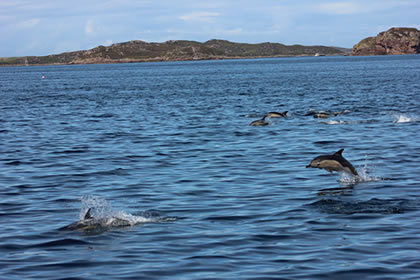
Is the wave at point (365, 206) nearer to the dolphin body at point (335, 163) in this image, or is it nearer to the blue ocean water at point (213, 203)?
the blue ocean water at point (213, 203)

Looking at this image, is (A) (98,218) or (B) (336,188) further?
(B) (336,188)

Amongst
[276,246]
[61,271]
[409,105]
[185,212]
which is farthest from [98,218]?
[409,105]

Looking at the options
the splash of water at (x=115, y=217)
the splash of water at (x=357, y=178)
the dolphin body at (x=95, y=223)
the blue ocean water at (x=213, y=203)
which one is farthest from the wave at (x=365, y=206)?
the dolphin body at (x=95, y=223)

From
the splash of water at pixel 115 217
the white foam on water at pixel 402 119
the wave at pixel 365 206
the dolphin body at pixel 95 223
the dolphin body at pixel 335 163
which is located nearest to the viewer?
the dolphin body at pixel 95 223

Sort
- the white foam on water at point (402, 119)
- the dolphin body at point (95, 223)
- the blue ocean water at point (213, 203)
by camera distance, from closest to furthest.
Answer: the blue ocean water at point (213, 203) < the dolphin body at point (95, 223) < the white foam on water at point (402, 119)

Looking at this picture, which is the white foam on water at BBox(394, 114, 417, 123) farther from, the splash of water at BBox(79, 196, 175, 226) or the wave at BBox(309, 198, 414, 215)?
the splash of water at BBox(79, 196, 175, 226)

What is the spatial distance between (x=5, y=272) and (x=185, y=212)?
4649 mm

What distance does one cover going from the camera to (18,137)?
2814cm

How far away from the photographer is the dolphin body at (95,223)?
1207cm

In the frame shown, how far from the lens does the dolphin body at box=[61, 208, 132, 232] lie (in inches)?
475

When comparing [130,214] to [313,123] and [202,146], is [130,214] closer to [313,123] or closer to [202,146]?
[202,146]

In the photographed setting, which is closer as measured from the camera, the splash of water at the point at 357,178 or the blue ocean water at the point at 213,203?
the blue ocean water at the point at 213,203

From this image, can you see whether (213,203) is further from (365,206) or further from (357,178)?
(357,178)

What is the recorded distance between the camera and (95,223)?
1238cm
